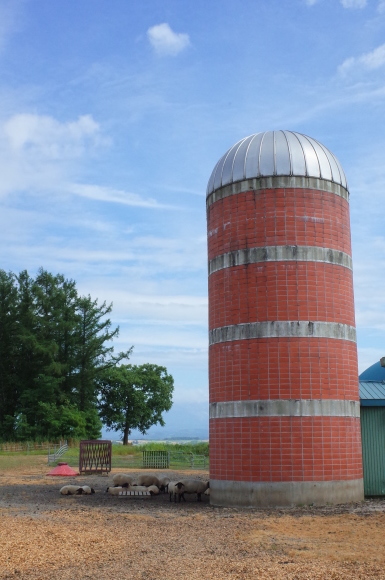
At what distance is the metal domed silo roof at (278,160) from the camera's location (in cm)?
2523

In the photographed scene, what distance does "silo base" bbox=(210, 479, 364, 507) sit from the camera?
23.0 m

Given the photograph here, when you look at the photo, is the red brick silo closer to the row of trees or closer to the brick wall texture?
the brick wall texture

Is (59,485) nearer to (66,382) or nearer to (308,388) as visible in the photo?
(308,388)

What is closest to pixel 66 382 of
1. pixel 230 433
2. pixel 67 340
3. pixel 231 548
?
pixel 67 340

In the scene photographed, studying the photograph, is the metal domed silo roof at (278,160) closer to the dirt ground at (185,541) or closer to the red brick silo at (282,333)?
the red brick silo at (282,333)

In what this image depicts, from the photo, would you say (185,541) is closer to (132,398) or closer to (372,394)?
(372,394)

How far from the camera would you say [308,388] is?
78.0 feet

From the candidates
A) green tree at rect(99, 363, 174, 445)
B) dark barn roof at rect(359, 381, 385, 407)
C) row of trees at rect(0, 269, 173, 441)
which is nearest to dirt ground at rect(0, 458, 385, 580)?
dark barn roof at rect(359, 381, 385, 407)

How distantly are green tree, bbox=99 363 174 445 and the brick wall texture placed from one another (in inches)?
2832

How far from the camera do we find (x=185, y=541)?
16.6 metres

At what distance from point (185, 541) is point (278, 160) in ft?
48.7

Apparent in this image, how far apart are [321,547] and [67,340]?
242ft

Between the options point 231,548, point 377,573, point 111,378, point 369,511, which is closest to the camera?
point 377,573

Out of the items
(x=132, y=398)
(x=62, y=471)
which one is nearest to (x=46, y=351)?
(x=132, y=398)
